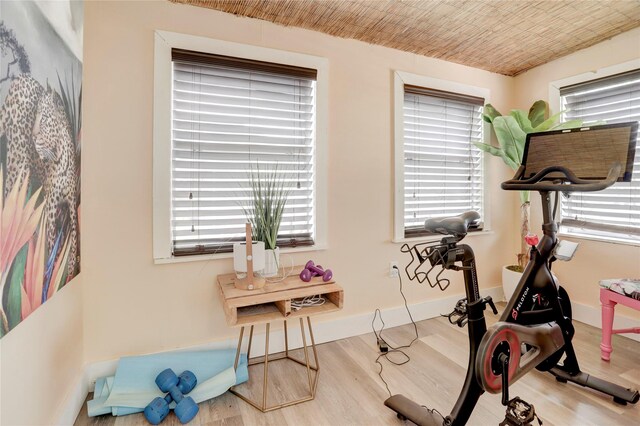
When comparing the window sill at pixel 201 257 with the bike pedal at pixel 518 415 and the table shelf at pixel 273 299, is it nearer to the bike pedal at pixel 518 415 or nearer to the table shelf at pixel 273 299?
the table shelf at pixel 273 299

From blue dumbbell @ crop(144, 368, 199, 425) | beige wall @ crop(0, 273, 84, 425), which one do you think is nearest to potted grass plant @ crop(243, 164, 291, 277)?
blue dumbbell @ crop(144, 368, 199, 425)

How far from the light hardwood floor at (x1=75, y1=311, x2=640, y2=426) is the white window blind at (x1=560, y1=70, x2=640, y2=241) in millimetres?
962

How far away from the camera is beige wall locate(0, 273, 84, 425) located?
3.54 ft

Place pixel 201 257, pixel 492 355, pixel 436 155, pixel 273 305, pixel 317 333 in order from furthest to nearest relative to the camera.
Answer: pixel 436 155 → pixel 317 333 → pixel 201 257 → pixel 273 305 → pixel 492 355

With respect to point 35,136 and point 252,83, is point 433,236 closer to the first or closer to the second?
point 252,83

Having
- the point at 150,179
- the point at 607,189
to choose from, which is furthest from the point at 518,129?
the point at 150,179

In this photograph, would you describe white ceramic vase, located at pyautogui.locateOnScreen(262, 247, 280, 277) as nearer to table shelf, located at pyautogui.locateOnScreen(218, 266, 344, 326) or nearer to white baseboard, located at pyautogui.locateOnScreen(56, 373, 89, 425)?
table shelf, located at pyautogui.locateOnScreen(218, 266, 344, 326)

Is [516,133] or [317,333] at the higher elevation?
[516,133]

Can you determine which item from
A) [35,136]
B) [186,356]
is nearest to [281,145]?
[35,136]

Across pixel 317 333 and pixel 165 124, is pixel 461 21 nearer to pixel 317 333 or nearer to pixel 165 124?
pixel 165 124

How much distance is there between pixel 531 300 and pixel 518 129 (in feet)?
6.08

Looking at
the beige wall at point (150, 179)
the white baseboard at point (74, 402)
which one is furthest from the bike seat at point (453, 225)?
A: the white baseboard at point (74, 402)

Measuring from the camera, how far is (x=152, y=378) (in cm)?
186

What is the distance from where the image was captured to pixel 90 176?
188 centimetres
